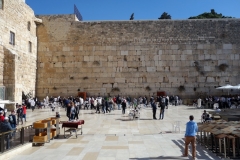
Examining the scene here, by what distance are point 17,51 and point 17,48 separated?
0.21 metres

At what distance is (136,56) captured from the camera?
22609 millimetres

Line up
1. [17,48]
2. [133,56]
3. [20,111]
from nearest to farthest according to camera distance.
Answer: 1. [20,111]
2. [17,48]
3. [133,56]

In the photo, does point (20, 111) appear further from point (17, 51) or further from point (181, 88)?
point (181, 88)

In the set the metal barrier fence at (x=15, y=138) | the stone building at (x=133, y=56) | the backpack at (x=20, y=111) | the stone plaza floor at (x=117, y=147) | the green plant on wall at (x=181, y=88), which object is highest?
the stone building at (x=133, y=56)

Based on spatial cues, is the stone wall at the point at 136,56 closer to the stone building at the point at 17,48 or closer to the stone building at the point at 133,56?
the stone building at the point at 133,56

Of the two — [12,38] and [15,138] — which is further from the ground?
[12,38]

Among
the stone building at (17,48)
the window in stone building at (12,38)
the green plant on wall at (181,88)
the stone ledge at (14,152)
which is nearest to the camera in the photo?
the stone ledge at (14,152)

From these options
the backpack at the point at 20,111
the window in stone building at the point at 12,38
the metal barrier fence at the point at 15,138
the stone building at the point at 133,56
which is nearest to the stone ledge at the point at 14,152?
the metal barrier fence at the point at 15,138

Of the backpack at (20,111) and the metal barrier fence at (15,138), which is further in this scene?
the backpack at (20,111)

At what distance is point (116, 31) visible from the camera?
22734 mm

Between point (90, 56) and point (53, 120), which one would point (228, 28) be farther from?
point (53, 120)

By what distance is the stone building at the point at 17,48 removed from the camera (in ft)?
55.7

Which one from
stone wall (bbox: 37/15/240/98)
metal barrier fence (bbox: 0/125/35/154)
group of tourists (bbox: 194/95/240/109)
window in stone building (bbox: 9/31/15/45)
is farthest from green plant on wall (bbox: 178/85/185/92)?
metal barrier fence (bbox: 0/125/35/154)

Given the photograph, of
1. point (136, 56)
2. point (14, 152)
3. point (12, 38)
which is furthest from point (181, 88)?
point (14, 152)
